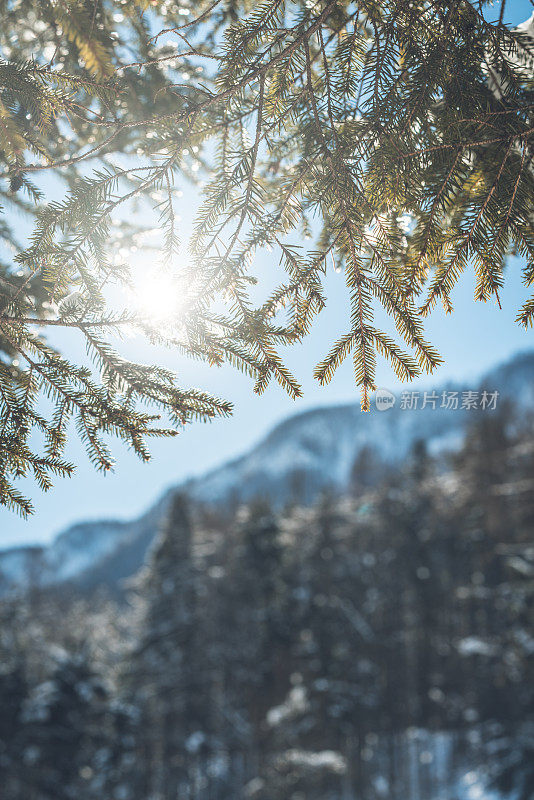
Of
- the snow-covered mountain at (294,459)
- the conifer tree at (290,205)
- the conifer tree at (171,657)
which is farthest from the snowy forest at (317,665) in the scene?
the snow-covered mountain at (294,459)

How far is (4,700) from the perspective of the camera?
17656mm

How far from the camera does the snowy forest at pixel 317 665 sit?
18.5m

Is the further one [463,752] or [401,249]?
[463,752]

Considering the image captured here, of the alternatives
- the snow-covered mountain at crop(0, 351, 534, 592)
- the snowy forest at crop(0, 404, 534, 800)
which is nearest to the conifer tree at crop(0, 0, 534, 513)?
the snowy forest at crop(0, 404, 534, 800)

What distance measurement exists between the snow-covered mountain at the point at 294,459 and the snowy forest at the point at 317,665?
8096cm

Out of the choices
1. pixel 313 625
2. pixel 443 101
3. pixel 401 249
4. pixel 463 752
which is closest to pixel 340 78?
pixel 443 101

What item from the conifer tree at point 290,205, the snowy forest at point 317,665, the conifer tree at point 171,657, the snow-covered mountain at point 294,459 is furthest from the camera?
the snow-covered mountain at point 294,459

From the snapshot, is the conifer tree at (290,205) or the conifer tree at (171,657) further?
the conifer tree at (171,657)

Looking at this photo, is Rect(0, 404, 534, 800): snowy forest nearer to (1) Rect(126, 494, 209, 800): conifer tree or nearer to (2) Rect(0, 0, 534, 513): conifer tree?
(1) Rect(126, 494, 209, 800): conifer tree

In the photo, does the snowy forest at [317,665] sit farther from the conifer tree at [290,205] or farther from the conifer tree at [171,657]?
the conifer tree at [290,205]

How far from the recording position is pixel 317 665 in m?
22.6

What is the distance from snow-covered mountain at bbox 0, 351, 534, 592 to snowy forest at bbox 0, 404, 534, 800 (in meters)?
81.0

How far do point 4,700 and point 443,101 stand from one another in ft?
74.0

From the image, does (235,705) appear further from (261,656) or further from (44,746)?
(44,746)
